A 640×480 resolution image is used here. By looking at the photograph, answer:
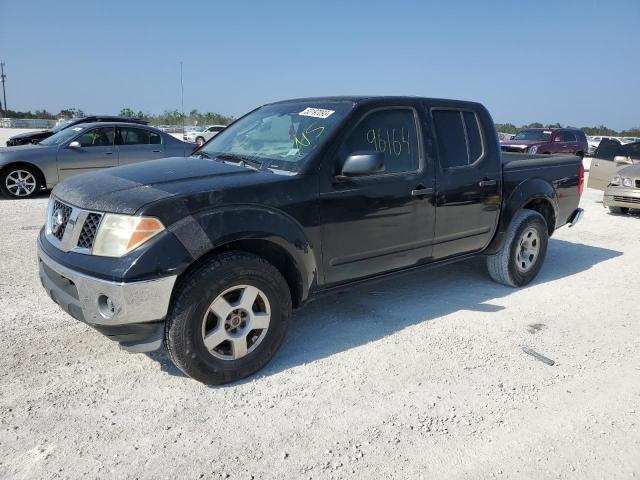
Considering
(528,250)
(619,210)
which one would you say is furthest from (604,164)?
(528,250)

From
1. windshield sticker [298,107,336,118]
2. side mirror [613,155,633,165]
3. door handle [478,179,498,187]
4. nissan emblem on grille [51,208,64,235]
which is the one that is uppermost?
windshield sticker [298,107,336,118]

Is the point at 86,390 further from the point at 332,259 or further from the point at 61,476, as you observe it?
the point at 332,259

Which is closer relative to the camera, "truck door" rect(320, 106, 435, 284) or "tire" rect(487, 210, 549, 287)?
"truck door" rect(320, 106, 435, 284)

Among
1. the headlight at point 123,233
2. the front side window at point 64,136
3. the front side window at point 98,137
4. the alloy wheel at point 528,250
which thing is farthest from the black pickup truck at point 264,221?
the front side window at point 64,136

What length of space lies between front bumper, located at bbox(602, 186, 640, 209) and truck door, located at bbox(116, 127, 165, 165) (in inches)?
354

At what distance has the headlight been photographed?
2725mm

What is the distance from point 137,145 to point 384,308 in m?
7.92

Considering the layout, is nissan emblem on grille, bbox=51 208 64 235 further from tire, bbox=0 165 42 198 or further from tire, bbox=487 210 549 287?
tire, bbox=0 165 42 198

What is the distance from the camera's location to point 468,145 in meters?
4.49

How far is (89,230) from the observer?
288cm

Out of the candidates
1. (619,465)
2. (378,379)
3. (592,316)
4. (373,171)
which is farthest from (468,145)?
(619,465)

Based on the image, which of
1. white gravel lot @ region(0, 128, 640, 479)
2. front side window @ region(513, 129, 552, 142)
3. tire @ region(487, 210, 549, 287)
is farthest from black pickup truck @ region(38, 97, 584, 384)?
front side window @ region(513, 129, 552, 142)

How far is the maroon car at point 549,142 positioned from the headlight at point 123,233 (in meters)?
18.1

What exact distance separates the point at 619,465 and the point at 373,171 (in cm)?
Answer: 214
